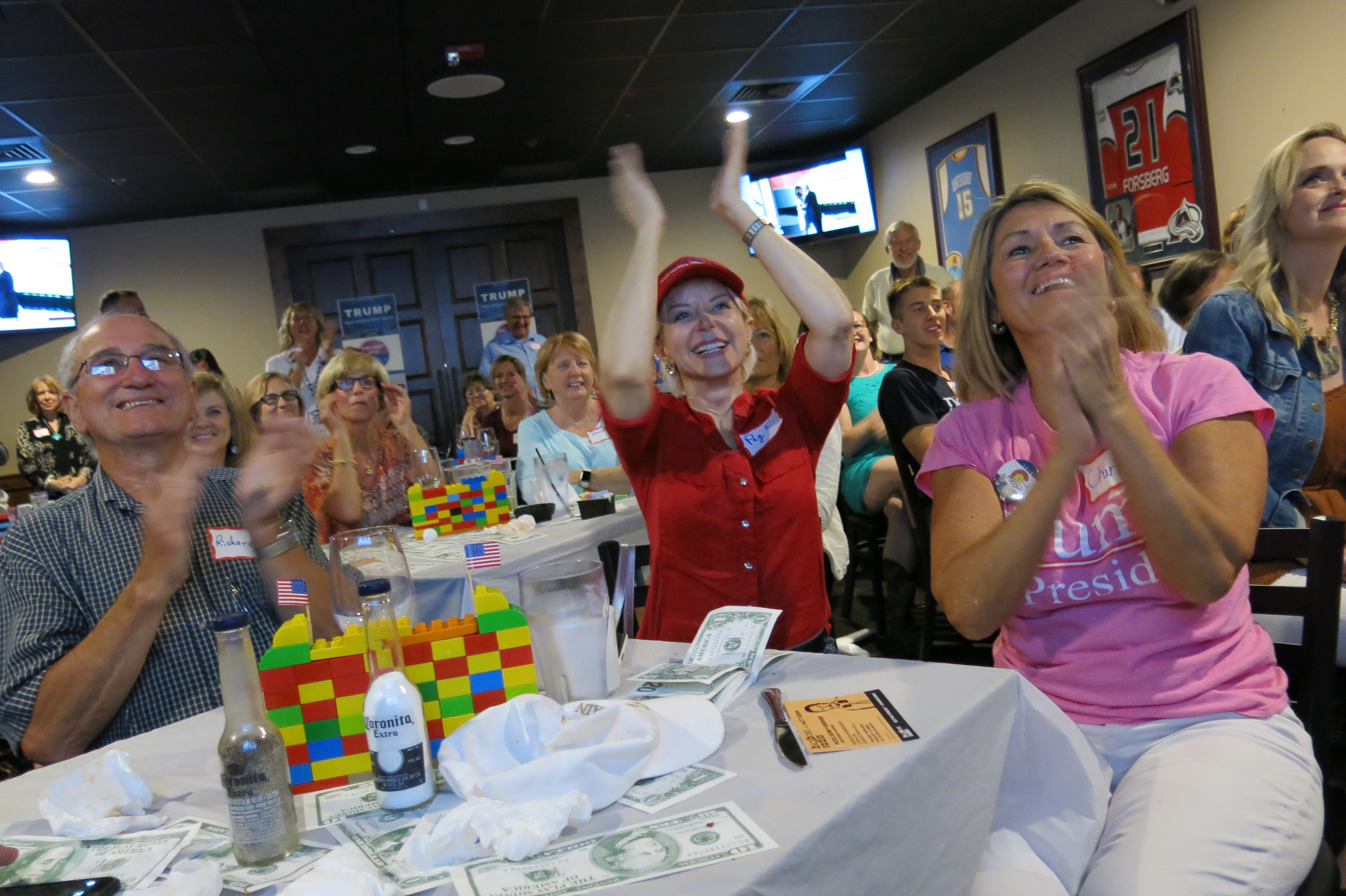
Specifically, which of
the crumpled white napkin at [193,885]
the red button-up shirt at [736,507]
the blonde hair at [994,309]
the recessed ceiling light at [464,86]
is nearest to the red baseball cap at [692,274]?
the red button-up shirt at [736,507]

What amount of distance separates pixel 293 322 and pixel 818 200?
4.64 metres

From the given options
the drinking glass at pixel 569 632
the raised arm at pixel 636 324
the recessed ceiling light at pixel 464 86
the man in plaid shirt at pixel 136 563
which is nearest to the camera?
the drinking glass at pixel 569 632

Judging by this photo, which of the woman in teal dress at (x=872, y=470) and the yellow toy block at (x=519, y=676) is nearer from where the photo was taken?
the yellow toy block at (x=519, y=676)

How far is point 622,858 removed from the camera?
81 centimetres

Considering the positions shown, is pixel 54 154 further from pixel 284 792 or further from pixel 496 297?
pixel 284 792

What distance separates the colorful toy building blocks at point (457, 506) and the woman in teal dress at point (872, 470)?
1.45 m

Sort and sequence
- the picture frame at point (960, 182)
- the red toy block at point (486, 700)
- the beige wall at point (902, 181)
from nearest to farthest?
the red toy block at point (486, 700), the beige wall at point (902, 181), the picture frame at point (960, 182)

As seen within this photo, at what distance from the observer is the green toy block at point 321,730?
1.04 meters

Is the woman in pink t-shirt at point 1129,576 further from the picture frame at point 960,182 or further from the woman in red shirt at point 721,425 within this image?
the picture frame at point 960,182

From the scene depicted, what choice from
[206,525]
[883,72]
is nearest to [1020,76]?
[883,72]

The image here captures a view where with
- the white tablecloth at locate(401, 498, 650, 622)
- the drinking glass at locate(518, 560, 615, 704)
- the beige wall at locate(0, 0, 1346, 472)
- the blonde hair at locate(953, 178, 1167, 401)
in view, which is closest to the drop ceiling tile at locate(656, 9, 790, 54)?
the beige wall at locate(0, 0, 1346, 472)

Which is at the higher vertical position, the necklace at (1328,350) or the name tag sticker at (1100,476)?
the necklace at (1328,350)

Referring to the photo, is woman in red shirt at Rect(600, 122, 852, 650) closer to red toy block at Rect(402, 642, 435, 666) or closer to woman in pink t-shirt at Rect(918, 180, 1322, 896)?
woman in pink t-shirt at Rect(918, 180, 1322, 896)

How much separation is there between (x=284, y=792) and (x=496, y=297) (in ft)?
25.7
